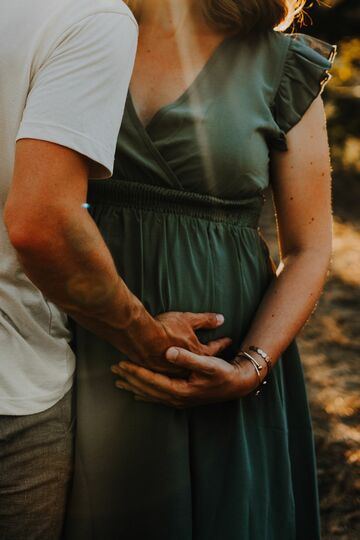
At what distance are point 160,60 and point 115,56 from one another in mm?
579

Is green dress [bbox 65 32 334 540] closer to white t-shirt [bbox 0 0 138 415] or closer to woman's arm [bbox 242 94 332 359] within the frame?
woman's arm [bbox 242 94 332 359]

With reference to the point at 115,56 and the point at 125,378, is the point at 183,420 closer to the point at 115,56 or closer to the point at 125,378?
the point at 125,378

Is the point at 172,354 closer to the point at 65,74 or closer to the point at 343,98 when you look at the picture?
the point at 65,74

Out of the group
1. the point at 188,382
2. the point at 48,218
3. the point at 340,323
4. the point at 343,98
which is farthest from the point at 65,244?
the point at 343,98

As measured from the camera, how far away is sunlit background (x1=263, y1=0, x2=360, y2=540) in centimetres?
312

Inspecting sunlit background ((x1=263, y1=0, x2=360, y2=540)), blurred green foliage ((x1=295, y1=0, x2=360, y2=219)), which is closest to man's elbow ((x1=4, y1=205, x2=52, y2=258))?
sunlit background ((x1=263, y1=0, x2=360, y2=540))

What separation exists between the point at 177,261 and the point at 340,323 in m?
3.90

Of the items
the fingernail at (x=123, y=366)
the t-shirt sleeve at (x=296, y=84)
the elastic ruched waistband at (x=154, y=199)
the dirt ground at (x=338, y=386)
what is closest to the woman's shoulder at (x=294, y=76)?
the t-shirt sleeve at (x=296, y=84)

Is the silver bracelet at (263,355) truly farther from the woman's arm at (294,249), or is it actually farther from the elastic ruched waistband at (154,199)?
the elastic ruched waistband at (154,199)

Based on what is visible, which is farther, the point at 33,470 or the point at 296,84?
the point at 296,84

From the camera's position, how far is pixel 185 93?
1.68 m

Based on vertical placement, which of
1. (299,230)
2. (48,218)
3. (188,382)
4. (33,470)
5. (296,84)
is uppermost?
(296,84)

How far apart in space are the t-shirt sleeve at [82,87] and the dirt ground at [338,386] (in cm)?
236

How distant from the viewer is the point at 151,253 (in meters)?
1.68
